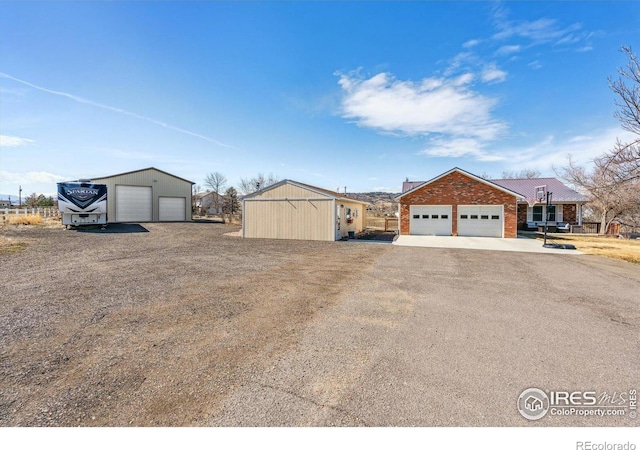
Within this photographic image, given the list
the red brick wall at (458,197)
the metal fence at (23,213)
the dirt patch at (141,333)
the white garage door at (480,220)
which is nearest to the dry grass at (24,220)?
the metal fence at (23,213)

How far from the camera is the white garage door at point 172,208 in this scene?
28.2 meters

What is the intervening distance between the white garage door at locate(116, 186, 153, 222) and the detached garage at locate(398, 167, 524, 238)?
78.5 ft

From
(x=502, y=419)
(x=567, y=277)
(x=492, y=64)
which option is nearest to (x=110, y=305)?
(x=502, y=419)

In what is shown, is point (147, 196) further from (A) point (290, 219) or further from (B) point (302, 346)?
(B) point (302, 346)

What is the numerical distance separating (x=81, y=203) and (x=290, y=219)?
13993mm

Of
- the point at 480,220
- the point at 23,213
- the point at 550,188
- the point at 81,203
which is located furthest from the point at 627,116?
the point at 23,213

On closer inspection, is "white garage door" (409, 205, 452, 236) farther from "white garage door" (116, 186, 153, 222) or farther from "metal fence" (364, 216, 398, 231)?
"white garage door" (116, 186, 153, 222)

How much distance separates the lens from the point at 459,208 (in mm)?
17938

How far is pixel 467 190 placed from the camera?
17.7 metres

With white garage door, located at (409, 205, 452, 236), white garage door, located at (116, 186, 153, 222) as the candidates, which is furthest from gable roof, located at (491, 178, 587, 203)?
white garage door, located at (116, 186, 153, 222)

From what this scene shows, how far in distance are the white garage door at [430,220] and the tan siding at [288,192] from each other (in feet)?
23.0

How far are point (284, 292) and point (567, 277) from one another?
7663 millimetres

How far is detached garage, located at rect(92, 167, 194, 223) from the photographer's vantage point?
82.6 feet
